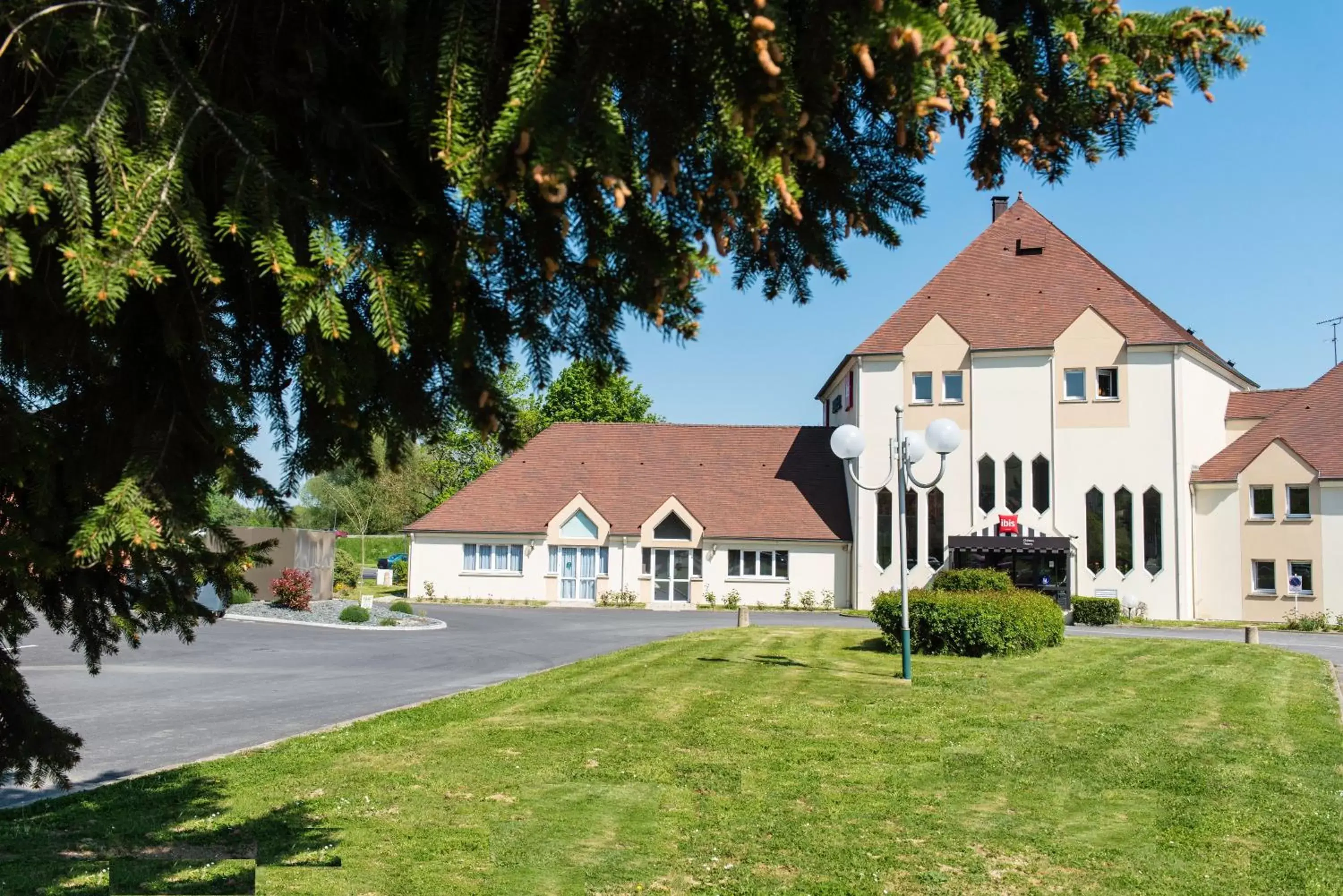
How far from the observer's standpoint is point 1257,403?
43.3m

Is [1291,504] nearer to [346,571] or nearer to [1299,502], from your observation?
[1299,502]

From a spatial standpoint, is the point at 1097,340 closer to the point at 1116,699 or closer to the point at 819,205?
the point at 1116,699

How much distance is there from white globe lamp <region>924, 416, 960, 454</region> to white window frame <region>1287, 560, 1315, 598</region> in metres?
27.2

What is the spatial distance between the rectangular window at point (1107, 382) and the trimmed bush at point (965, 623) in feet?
68.5

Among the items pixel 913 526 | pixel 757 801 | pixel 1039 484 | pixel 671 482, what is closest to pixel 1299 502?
pixel 1039 484

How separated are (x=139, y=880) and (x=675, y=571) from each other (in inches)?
1488

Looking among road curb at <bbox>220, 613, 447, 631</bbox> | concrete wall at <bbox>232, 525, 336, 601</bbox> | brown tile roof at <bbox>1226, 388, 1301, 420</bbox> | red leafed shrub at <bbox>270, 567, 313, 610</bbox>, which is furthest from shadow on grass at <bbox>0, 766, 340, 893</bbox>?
brown tile roof at <bbox>1226, 388, 1301, 420</bbox>

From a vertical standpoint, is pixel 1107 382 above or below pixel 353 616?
above

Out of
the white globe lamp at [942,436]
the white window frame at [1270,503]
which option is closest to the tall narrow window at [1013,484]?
the white window frame at [1270,503]

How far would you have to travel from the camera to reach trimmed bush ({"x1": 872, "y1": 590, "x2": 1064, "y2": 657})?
1955 cm

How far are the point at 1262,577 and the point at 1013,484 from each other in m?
8.94

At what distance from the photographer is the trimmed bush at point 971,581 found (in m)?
23.4

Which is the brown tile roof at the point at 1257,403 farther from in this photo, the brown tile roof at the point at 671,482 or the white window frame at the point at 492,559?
the white window frame at the point at 492,559

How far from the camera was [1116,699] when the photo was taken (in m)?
14.9
